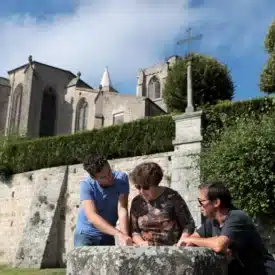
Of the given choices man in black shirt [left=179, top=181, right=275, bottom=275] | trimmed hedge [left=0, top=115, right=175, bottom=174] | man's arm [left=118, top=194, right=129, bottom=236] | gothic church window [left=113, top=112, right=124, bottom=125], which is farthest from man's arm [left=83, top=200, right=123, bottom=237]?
gothic church window [left=113, top=112, right=124, bottom=125]

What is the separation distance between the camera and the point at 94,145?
1508 cm

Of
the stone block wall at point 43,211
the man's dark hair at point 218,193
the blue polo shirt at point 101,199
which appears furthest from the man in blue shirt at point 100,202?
the stone block wall at point 43,211

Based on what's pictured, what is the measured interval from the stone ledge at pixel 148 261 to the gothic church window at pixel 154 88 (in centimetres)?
4613

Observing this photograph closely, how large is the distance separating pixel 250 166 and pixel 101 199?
6.86 metres

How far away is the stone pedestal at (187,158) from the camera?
37.6 ft

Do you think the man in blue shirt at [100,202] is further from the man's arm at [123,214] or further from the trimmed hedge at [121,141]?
the trimmed hedge at [121,141]

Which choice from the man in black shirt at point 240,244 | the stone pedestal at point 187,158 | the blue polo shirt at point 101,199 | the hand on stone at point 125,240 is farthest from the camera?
the stone pedestal at point 187,158

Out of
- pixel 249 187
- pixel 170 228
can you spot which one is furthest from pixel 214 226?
pixel 249 187

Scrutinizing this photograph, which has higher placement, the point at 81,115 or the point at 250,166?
the point at 81,115

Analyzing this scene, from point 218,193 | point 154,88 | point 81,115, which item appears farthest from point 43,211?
point 154,88

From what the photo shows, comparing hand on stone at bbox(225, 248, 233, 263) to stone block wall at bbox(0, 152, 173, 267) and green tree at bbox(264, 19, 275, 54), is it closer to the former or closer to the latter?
stone block wall at bbox(0, 152, 173, 267)

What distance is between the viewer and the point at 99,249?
2549 mm

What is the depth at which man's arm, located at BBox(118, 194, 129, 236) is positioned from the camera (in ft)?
11.7

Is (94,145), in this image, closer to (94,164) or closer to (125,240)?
(94,164)
